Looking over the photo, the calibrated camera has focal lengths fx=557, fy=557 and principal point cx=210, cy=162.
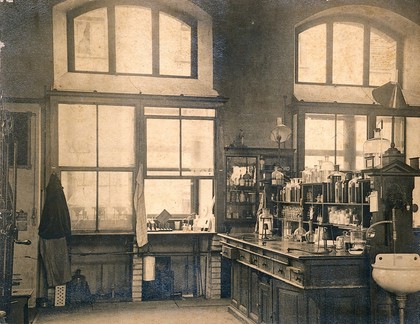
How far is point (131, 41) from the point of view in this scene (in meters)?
8.22

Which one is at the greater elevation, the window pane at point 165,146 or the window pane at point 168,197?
the window pane at point 165,146

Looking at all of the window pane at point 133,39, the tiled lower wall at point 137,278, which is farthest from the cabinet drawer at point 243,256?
the window pane at point 133,39

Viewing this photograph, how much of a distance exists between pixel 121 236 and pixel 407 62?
531 cm

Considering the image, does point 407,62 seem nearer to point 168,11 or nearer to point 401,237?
point 168,11

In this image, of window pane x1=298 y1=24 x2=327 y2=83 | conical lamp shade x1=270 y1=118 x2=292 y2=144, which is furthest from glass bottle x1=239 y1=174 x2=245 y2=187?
window pane x1=298 y1=24 x2=327 y2=83

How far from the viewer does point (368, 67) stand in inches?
351

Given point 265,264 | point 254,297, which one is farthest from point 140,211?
point 265,264

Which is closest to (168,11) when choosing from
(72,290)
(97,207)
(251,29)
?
Result: (251,29)

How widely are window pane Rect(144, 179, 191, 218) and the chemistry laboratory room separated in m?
0.02

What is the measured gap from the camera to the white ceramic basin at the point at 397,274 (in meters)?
4.72

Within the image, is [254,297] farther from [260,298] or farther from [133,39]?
[133,39]

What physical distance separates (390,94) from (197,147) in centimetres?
291

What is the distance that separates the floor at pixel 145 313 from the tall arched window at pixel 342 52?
378 centimetres

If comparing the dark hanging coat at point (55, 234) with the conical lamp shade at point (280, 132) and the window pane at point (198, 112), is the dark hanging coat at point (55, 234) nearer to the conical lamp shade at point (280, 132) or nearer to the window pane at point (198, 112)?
the window pane at point (198, 112)
